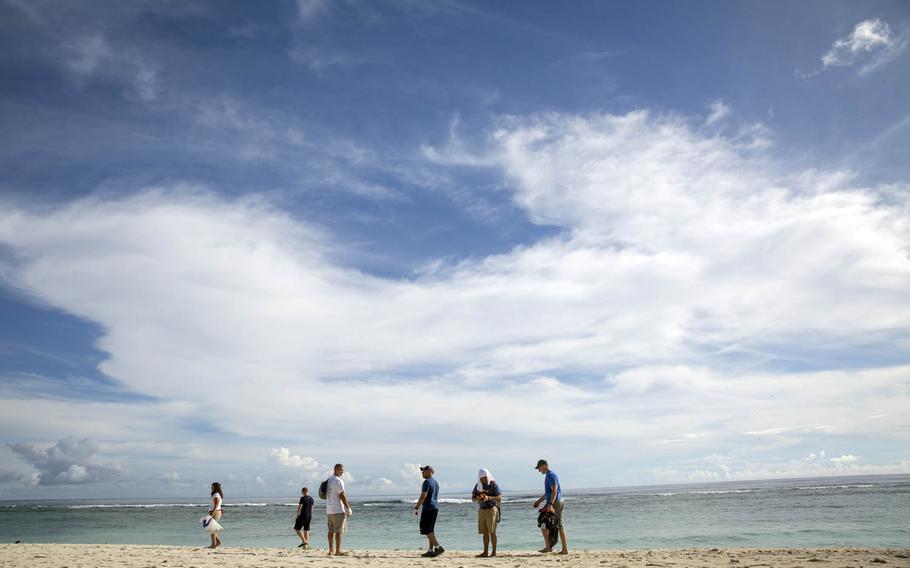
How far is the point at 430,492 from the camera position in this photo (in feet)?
41.2

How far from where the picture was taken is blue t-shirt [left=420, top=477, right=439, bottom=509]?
12547mm

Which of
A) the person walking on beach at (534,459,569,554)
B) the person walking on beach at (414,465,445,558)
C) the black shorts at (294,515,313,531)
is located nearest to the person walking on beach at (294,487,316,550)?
the black shorts at (294,515,313,531)

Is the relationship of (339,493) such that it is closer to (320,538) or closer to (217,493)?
(217,493)

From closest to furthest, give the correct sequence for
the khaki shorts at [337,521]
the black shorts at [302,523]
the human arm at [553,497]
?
1. the human arm at [553,497]
2. the khaki shorts at [337,521]
3. the black shorts at [302,523]

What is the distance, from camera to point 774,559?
39.9ft

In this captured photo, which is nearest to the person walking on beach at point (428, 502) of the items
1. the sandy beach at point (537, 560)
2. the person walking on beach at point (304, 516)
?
the sandy beach at point (537, 560)

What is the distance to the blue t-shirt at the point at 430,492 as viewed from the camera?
12.5 meters

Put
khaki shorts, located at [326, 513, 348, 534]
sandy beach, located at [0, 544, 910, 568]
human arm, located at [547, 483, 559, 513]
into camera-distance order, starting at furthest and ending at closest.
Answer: khaki shorts, located at [326, 513, 348, 534] → human arm, located at [547, 483, 559, 513] → sandy beach, located at [0, 544, 910, 568]

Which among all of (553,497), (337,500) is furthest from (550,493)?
(337,500)

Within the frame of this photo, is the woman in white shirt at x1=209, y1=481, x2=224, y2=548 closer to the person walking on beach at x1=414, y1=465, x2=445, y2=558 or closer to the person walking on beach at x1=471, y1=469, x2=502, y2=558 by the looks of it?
the person walking on beach at x1=414, y1=465, x2=445, y2=558

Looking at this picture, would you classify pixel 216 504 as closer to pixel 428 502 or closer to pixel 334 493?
pixel 334 493

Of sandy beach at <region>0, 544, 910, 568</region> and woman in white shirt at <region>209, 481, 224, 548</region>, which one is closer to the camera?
sandy beach at <region>0, 544, 910, 568</region>

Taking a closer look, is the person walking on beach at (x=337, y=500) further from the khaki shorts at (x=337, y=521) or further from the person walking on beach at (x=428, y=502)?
the person walking on beach at (x=428, y=502)

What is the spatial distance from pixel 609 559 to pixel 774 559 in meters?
3.56
